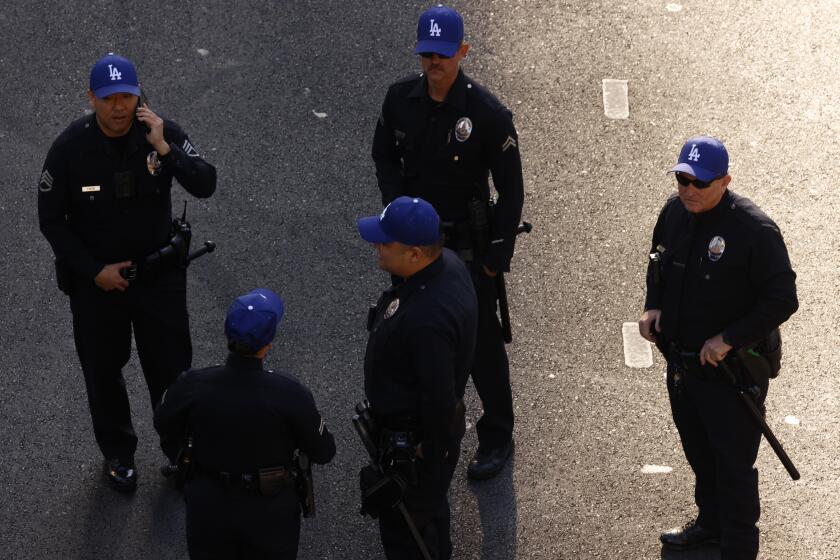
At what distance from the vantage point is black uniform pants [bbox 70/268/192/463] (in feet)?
21.0

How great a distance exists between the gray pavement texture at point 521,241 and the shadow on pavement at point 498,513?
0.5 inches

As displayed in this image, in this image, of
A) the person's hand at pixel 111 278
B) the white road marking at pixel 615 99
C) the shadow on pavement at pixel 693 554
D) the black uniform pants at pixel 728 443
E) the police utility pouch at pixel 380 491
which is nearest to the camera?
the police utility pouch at pixel 380 491

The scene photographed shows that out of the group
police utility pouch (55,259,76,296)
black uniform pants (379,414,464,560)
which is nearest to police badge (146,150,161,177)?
police utility pouch (55,259,76,296)

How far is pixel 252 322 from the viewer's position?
5.08m

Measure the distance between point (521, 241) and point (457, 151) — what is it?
6.30 feet

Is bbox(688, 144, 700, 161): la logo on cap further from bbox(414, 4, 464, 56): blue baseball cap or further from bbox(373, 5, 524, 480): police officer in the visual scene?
bbox(414, 4, 464, 56): blue baseball cap

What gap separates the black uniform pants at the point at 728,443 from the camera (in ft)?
19.2

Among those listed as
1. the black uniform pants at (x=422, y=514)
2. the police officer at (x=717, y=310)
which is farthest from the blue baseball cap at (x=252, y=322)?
the police officer at (x=717, y=310)

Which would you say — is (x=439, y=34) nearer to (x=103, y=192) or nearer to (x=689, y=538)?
(x=103, y=192)

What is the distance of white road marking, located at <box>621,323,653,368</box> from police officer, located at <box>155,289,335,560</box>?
8.77 ft

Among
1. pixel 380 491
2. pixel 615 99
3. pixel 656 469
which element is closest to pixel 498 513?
pixel 656 469

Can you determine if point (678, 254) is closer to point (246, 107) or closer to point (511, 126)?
point (511, 126)

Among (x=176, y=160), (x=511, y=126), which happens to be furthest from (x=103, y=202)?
(x=511, y=126)

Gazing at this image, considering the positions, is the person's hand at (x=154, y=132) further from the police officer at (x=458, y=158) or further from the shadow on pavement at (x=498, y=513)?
the shadow on pavement at (x=498, y=513)
